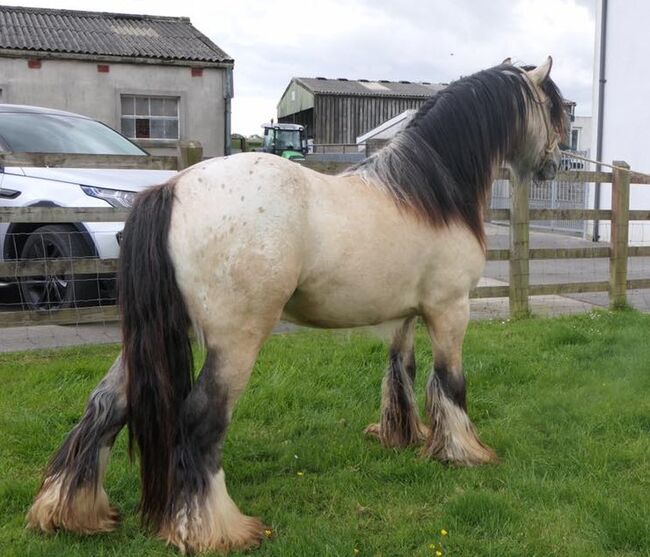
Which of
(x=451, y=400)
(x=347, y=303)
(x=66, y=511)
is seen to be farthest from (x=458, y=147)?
(x=66, y=511)

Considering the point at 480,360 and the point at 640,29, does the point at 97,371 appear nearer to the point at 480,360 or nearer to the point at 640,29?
the point at 480,360

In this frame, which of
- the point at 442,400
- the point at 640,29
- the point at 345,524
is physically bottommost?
the point at 345,524

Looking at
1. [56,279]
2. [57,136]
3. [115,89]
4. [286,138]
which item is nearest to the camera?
[56,279]

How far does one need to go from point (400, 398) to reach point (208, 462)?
1474 millimetres

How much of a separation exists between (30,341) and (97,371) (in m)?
1.38

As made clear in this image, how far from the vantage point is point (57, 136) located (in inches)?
272

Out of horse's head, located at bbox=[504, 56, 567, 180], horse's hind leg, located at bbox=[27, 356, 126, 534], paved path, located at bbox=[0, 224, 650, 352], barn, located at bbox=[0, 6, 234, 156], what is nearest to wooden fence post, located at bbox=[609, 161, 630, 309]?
paved path, located at bbox=[0, 224, 650, 352]

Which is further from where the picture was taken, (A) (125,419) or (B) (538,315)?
(B) (538,315)

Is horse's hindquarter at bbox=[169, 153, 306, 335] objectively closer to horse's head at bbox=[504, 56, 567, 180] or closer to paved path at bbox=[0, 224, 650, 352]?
horse's head at bbox=[504, 56, 567, 180]

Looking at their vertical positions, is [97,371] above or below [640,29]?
below

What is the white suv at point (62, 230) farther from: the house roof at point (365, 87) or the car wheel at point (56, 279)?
the house roof at point (365, 87)

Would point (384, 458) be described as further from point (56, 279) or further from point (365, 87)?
point (365, 87)

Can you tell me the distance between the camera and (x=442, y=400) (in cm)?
361

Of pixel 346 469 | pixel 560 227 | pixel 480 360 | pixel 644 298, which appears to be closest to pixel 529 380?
pixel 480 360
